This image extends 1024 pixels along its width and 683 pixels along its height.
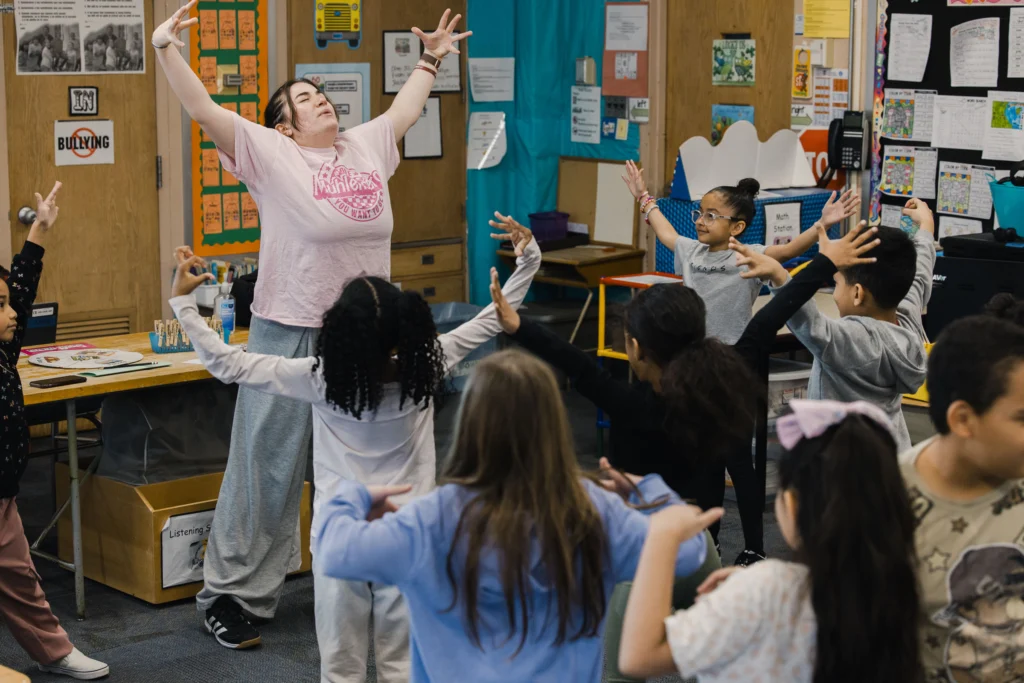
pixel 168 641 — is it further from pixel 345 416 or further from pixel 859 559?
pixel 859 559

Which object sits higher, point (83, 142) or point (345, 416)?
point (83, 142)

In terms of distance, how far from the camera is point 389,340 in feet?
8.80

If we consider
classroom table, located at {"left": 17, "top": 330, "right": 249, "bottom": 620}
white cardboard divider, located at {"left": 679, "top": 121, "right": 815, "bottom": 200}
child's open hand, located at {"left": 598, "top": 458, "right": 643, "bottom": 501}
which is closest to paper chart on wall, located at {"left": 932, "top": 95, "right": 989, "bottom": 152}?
white cardboard divider, located at {"left": 679, "top": 121, "right": 815, "bottom": 200}

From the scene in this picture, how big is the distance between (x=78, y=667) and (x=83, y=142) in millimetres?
2820

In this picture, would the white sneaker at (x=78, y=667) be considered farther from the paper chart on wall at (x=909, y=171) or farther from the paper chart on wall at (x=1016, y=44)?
the paper chart on wall at (x=1016, y=44)

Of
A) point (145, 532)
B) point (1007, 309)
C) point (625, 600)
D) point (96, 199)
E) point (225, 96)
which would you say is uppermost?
point (225, 96)

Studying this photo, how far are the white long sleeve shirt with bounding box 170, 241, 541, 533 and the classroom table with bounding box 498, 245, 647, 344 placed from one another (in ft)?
11.7

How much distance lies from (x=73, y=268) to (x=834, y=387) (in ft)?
12.1

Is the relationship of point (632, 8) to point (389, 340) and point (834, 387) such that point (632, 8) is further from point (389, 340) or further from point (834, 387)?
point (389, 340)

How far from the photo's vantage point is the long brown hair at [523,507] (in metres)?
1.91

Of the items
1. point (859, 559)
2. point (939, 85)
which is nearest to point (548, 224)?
point (939, 85)

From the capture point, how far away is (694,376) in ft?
8.41

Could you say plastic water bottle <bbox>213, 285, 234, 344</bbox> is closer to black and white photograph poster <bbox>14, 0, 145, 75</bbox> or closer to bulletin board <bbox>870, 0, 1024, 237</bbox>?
black and white photograph poster <bbox>14, 0, 145, 75</bbox>

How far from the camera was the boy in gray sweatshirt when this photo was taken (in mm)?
3043
